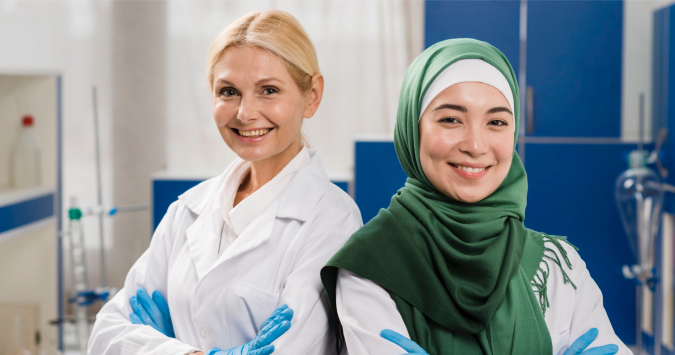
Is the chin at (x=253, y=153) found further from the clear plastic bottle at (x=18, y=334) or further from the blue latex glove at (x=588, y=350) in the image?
the clear plastic bottle at (x=18, y=334)

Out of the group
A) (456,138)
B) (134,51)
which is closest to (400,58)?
(134,51)

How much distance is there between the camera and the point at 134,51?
3631mm

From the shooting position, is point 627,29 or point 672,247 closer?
point 672,247

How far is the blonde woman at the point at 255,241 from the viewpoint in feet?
3.94

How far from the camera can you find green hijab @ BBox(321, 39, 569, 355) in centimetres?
111

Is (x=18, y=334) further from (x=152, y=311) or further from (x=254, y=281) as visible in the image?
(x=254, y=281)

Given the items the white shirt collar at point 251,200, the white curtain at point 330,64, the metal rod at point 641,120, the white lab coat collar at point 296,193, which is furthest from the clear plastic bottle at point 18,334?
the metal rod at point 641,120

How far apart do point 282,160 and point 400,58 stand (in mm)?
2399

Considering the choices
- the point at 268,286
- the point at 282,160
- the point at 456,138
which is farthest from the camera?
the point at 282,160

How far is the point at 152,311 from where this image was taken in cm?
134

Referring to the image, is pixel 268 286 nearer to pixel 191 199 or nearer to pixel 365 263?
pixel 365 263

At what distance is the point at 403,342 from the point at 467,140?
37 cm

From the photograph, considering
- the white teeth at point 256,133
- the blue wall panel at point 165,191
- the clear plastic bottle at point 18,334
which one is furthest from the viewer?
the clear plastic bottle at point 18,334

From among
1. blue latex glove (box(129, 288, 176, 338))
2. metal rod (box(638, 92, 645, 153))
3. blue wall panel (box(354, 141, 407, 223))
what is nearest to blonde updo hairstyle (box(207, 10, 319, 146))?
blue latex glove (box(129, 288, 176, 338))
